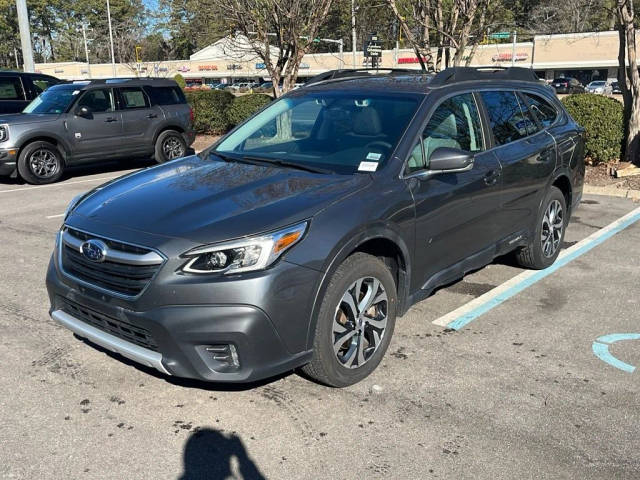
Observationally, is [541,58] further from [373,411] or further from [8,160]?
[373,411]

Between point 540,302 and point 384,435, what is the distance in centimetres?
247

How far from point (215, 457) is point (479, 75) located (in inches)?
140

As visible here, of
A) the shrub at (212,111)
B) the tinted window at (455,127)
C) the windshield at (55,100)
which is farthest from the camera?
the shrub at (212,111)

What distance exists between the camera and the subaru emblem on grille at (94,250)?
3355 mm

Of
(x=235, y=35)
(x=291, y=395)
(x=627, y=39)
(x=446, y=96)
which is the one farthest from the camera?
(x=235, y=35)

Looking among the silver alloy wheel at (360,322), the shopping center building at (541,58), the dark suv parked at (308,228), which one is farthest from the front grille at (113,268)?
the shopping center building at (541,58)

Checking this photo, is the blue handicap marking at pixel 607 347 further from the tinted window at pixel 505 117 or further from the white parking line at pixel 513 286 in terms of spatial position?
the tinted window at pixel 505 117

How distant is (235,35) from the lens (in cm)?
1520

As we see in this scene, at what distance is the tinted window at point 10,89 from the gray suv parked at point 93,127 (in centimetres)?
202

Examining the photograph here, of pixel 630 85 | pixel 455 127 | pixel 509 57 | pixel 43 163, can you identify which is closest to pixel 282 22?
pixel 43 163

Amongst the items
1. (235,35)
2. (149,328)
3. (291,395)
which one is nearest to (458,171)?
(291,395)

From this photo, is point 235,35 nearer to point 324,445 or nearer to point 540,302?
point 540,302

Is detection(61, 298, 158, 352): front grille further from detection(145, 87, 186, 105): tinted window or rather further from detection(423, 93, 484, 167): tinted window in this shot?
detection(145, 87, 186, 105): tinted window

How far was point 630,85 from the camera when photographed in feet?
35.3
